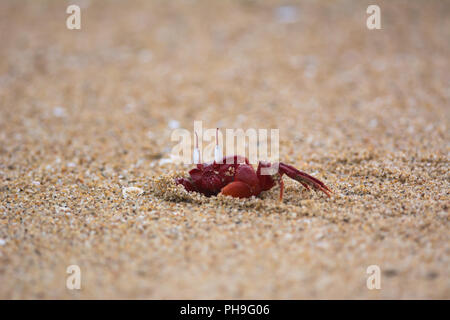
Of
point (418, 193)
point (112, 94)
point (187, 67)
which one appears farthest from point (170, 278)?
point (187, 67)

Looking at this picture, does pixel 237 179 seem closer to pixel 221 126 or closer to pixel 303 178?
pixel 303 178

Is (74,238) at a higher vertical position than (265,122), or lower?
lower

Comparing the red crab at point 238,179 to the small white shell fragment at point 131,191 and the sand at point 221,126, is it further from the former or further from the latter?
the small white shell fragment at point 131,191

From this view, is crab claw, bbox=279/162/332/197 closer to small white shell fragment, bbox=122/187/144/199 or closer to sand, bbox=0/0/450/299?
sand, bbox=0/0/450/299

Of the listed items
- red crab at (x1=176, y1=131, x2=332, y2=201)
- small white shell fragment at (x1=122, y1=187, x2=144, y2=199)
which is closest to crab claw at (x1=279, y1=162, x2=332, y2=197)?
red crab at (x1=176, y1=131, x2=332, y2=201)

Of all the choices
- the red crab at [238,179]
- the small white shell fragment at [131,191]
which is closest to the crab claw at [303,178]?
the red crab at [238,179]
